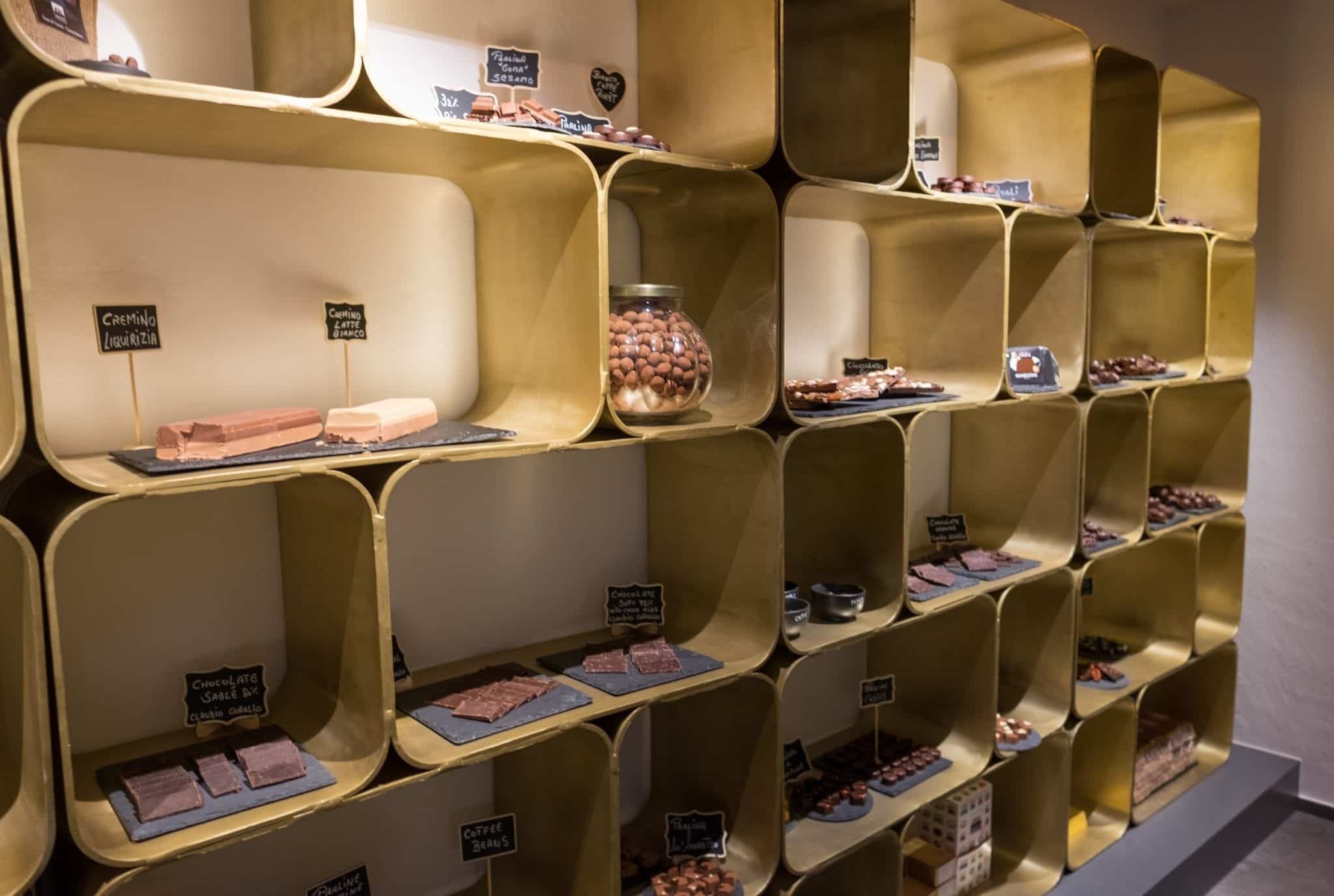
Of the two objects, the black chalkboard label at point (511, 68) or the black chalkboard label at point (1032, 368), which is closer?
the black chalkboard label at point (511, 68)

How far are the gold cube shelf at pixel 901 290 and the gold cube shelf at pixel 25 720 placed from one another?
1582 mm

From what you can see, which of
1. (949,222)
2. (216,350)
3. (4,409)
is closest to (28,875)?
(4,409)

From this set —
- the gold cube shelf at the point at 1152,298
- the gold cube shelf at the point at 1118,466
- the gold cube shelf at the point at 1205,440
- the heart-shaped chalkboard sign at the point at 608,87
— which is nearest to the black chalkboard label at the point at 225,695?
the heart-shaped chalkboard sign at the point at 608,87

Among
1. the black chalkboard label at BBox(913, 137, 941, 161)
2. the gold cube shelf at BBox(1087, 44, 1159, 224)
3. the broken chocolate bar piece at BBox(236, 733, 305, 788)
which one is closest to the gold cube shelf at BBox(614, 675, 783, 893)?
the broken chocolate bar piece at BBox(236, 733, 305, 788)

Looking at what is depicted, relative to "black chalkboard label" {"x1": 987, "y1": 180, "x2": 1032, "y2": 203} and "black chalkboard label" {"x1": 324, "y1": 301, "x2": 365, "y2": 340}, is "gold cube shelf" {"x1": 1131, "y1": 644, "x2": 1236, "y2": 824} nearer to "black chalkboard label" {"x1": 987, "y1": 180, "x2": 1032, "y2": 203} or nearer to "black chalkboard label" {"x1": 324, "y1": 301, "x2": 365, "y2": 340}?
"black chalkboard label" {"x1": 987, "y1": 180, "x2": 1032, "y2": 203}

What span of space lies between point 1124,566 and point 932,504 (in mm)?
975

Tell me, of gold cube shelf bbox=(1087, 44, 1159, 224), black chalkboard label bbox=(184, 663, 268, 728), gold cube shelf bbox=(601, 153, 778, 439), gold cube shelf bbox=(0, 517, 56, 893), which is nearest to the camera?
gold cube shelf bbox=(0, 517, 56, 893)

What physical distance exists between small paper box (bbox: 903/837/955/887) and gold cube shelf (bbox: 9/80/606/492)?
1589mm

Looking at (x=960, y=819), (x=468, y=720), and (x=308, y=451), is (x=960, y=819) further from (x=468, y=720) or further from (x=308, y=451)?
(x=308, y=451)

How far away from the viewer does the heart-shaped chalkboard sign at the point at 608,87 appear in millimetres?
1965

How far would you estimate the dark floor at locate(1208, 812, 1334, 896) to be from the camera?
3068 millimetres

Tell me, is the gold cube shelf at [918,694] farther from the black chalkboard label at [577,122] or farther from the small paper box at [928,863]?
the black chalkboard label at [577,122]

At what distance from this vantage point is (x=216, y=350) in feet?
4.96

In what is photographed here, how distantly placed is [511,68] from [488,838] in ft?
4.47
